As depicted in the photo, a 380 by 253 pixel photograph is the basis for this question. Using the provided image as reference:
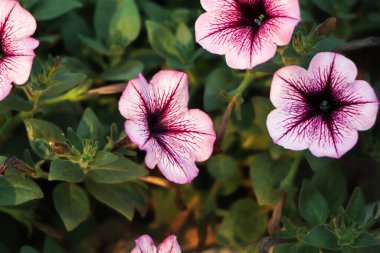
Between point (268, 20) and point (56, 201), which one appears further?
point (56, 201)

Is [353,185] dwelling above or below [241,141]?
below

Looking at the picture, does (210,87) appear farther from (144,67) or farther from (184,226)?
(184,226)

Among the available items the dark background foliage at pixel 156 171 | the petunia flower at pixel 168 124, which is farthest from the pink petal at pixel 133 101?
the dark background foliage at pixel 156 171

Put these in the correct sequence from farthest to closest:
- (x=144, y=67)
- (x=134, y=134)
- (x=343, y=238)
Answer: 1. (x=144, y=67)
2. (x=343, y=238)
3. (x=134, y=134)

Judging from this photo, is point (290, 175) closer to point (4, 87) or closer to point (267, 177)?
point (267, 177)

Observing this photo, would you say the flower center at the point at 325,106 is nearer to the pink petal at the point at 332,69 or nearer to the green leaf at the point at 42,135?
the pink petal at the point at 332,69

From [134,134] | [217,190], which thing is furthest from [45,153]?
[217,190]

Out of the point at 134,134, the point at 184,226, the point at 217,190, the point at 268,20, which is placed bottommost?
the point at 184,226

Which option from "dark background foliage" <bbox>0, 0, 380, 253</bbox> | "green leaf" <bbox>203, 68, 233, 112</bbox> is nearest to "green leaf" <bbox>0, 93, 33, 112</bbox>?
"dark background foliage" <bbox>0, 0, 380, 253</bbox>

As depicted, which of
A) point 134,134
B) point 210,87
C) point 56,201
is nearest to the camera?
point 134,134
